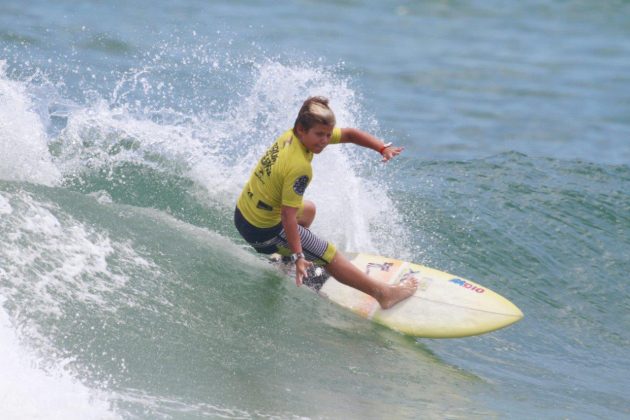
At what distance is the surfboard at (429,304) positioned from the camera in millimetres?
6859

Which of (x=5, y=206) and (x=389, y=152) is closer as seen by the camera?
(x=5, y=206)

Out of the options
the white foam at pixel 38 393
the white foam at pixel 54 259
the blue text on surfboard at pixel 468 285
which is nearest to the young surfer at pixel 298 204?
the blue text on surfboard at pixel 468 285

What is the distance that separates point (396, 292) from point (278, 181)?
1307 mm

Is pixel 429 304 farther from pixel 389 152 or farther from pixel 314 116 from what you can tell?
pixel 314 116

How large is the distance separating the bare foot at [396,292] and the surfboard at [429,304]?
4 cm

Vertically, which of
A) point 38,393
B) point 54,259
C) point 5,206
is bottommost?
point 38,393

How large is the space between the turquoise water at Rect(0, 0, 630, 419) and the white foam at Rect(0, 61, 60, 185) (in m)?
0.02

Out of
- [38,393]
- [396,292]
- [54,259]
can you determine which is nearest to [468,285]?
[396,292]

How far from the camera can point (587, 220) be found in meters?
9.62

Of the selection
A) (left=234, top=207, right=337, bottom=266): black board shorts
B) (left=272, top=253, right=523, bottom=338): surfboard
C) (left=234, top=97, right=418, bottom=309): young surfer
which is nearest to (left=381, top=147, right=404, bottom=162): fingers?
(left=234, top=97, right=418, bottom=309): young surfer

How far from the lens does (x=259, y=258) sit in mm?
7598

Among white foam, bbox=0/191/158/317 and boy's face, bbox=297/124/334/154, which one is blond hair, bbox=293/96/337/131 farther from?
white foam, bbox=0/191/158/317

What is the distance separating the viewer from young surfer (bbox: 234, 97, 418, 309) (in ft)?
20.5

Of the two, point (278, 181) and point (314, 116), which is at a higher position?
point (314, 116)
